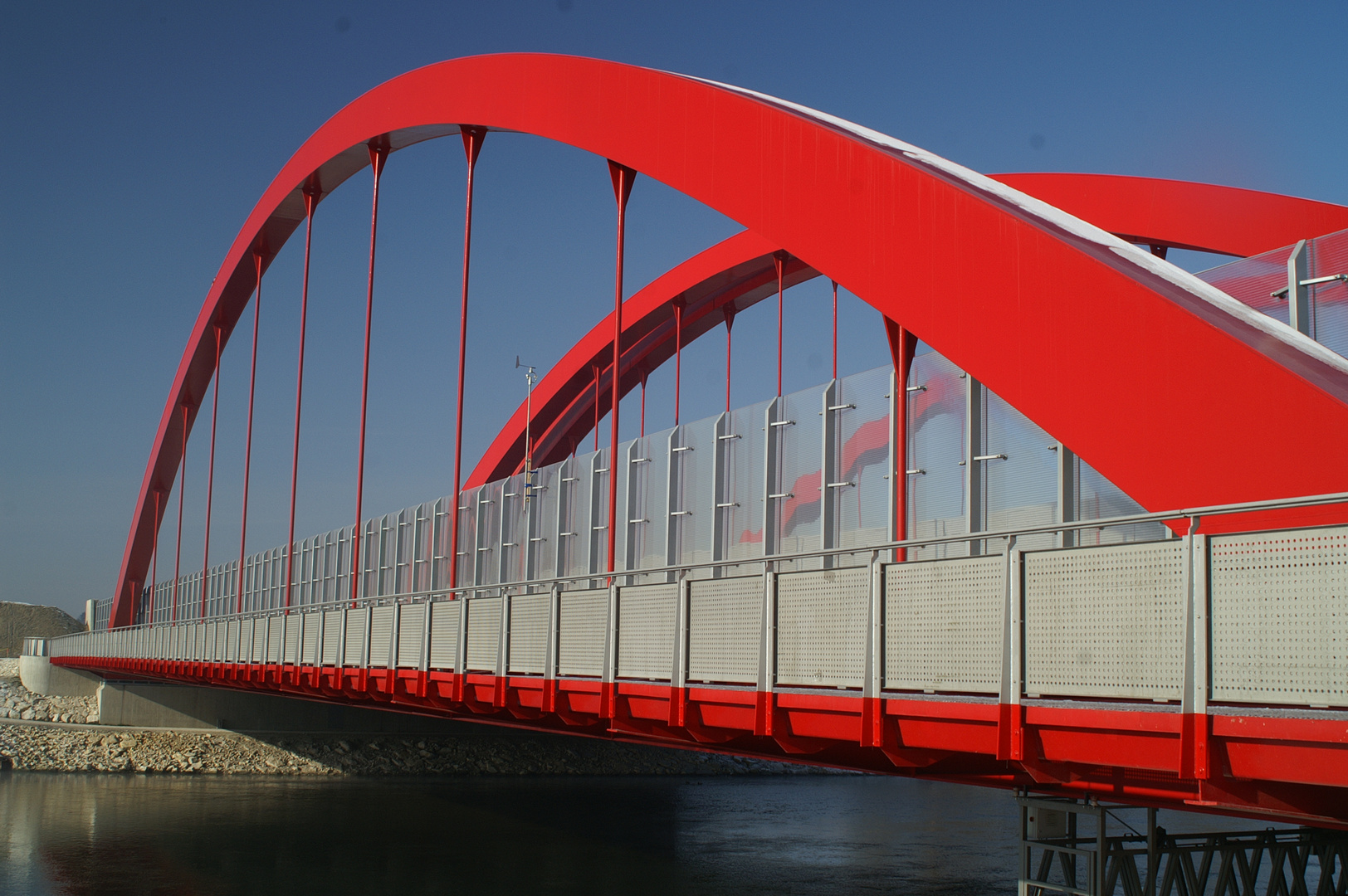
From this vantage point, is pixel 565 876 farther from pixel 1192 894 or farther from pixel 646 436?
pixel 1192 894

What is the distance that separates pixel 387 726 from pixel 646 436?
28.2 m

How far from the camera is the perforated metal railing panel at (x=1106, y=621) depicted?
22.5ft

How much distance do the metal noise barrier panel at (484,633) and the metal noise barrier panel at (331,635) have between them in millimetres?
5661

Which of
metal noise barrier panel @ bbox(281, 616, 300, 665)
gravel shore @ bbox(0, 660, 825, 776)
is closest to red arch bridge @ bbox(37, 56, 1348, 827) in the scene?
metal noise barrier panel @ bbox(281, 616, 300, 665)

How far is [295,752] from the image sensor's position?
135 ft

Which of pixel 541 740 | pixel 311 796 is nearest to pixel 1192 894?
pixel 311 796

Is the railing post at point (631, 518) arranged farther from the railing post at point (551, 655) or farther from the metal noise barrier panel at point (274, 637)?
the metal noise barrier panel at point (274, 637)

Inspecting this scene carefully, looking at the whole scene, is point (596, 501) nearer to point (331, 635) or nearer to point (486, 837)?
point (331, 635)

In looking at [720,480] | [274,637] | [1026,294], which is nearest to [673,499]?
[720,480]

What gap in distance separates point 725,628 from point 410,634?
27.4 feet

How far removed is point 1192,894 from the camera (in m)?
14.8

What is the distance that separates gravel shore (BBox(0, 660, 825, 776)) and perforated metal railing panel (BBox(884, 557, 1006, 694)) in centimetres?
3189

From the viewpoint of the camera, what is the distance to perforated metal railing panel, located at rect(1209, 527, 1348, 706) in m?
6.11

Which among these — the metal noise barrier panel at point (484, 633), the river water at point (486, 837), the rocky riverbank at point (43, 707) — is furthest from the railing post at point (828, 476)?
the rocky riverbank at point (43, 707)
